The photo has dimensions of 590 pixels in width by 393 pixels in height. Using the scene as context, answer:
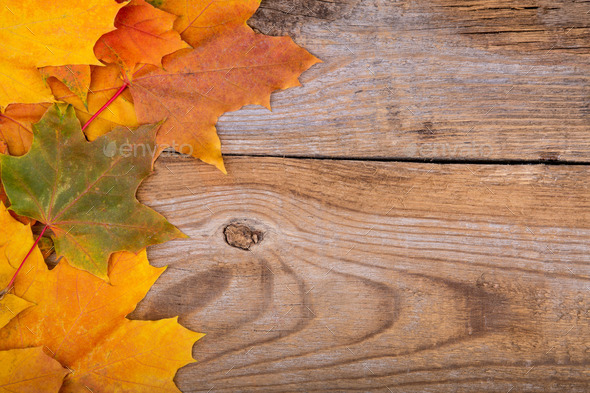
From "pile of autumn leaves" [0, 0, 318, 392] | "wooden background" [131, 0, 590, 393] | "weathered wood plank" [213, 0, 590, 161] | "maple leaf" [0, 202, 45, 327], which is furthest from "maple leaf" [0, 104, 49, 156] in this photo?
"weathered wood plank" [213, 0, 590, 161]

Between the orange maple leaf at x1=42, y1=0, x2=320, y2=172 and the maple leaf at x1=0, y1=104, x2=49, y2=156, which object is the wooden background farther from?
the maple leaf at x1=0, y1=104, x2=49, y2=156

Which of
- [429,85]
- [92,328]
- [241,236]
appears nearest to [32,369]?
[92,328]

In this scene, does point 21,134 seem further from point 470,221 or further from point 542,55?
point 542,55

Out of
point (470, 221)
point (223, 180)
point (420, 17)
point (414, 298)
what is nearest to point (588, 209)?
point (470, 221)

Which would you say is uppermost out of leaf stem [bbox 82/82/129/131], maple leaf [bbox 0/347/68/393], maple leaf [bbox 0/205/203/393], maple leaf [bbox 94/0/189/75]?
maple leaf [bbox 94/0/189/75]

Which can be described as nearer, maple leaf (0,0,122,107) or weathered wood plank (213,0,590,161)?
maple leaf (0,0,122,107)

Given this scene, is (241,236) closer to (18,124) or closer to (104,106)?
(104,106)
